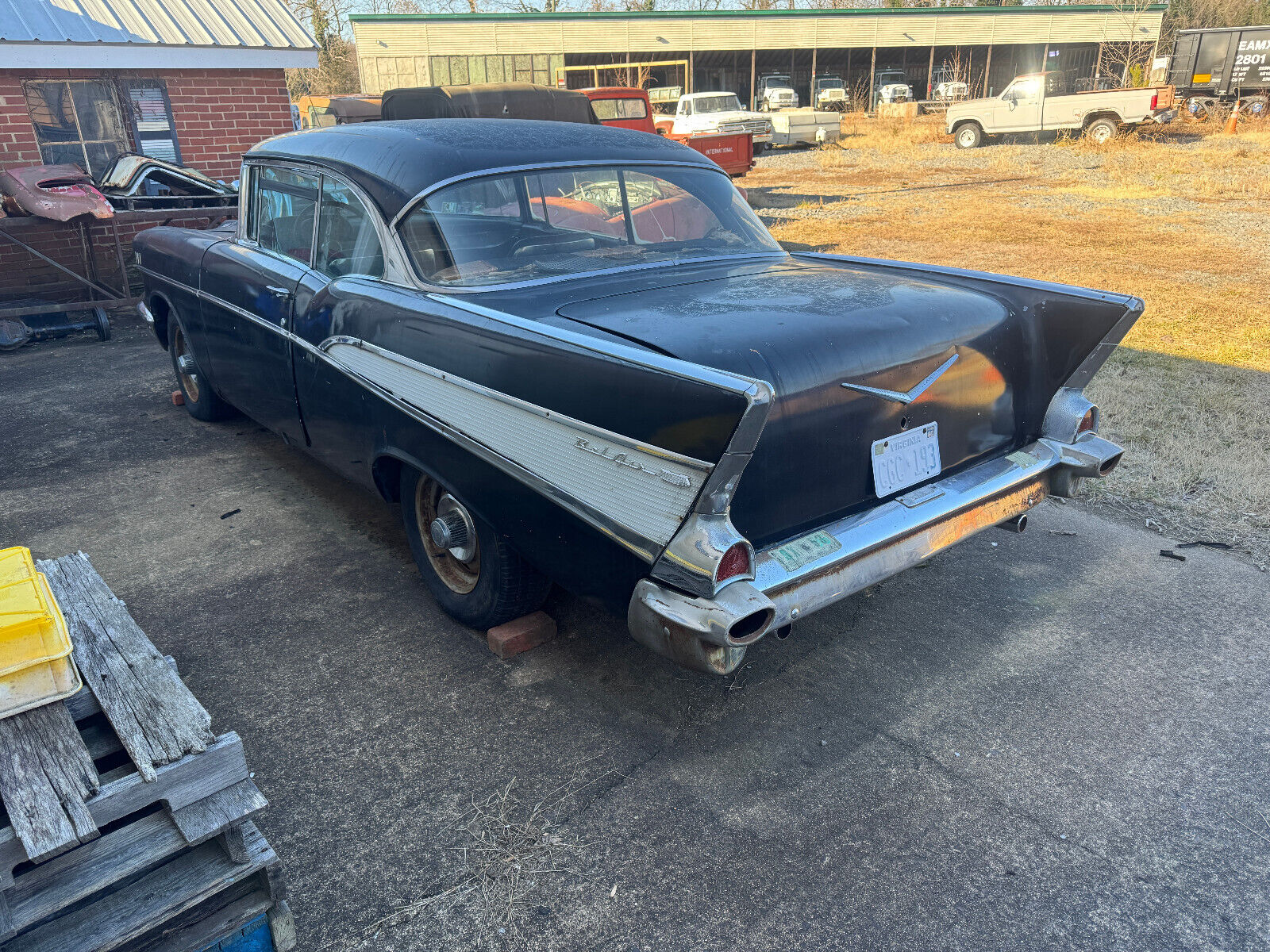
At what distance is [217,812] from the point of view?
1.78m

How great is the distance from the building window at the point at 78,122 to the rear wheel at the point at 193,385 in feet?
16.6

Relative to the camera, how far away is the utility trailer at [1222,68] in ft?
77.9

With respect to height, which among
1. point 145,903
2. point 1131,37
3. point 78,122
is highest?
point 1131,37

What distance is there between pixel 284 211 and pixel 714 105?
20.4 metres

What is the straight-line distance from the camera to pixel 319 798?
246 centimetres

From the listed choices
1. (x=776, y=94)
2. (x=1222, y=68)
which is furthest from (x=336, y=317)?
(x=776, y=94)

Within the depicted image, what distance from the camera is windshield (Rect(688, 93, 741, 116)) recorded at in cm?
2222

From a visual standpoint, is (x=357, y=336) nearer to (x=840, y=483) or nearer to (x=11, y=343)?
(x=840, y=483)

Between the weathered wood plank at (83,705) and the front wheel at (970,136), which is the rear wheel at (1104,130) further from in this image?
the weathered wood plank at (83,705)

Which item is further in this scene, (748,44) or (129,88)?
(748,44)

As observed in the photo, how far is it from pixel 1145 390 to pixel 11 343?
8740 mm

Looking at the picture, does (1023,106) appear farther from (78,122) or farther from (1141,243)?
(78,122)

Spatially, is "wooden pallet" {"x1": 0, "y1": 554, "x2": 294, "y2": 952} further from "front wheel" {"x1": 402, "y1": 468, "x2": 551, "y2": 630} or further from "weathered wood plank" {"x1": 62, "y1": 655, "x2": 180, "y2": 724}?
"front wheel" {"x1": 402, "y1": 468, "x2": 551, "y2": 630}

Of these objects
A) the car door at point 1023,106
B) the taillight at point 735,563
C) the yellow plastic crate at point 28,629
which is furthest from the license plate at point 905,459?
the car door at point 1023,106
